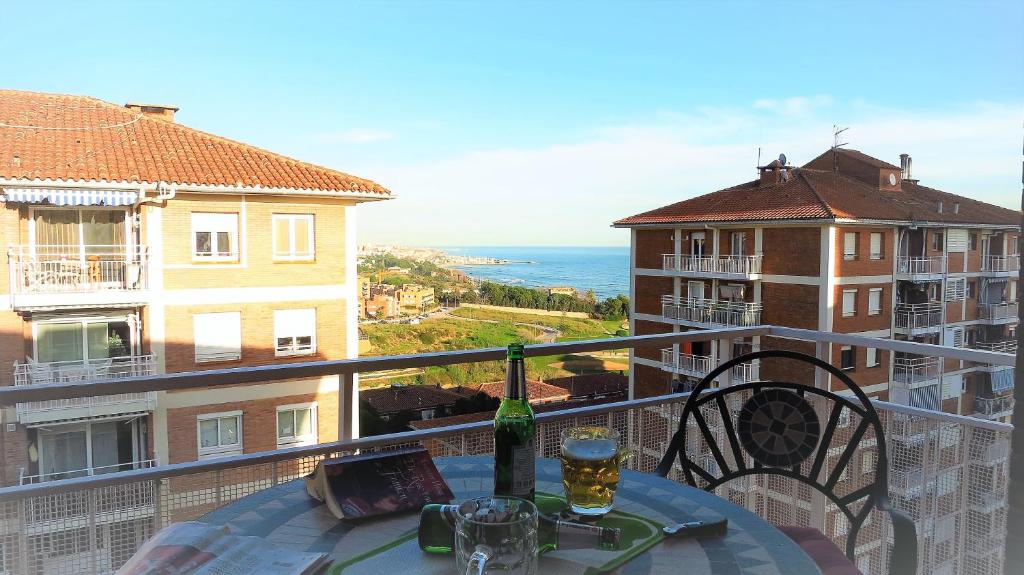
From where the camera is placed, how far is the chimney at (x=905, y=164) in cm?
1502

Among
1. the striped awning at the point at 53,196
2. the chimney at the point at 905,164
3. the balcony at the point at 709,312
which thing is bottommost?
the balcony at the point at 709,312

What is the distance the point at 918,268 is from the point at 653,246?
5.53m

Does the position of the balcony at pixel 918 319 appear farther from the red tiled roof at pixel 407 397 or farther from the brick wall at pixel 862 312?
the red tiled roof at pixel 407 397

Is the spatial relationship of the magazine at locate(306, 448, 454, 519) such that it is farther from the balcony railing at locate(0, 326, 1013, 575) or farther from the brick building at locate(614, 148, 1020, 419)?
the brick building at locate(614, 148, 1020, 419)

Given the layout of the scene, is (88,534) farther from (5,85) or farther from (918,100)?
(918,100)

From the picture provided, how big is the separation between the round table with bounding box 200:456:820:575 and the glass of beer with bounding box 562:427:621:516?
6 cm

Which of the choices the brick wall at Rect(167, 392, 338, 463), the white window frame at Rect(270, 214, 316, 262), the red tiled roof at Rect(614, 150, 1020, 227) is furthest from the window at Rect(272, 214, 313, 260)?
the red tiled roof at Rect(614, 150, 1020, 227)

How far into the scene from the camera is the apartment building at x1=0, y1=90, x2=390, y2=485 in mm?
8562

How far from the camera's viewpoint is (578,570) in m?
0.69

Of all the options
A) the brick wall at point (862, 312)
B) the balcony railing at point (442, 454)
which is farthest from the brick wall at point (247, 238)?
the brick wall at point (862, 312)

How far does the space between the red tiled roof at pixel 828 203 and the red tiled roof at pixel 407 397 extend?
7.03m

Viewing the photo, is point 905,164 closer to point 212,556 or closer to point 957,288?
point 957,288

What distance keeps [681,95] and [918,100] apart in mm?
5783

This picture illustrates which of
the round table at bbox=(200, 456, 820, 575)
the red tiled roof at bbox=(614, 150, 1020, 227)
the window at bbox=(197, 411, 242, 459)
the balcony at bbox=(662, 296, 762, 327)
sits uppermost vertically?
the red tiled roof at bbox=(614, 150, 1020, 227)
